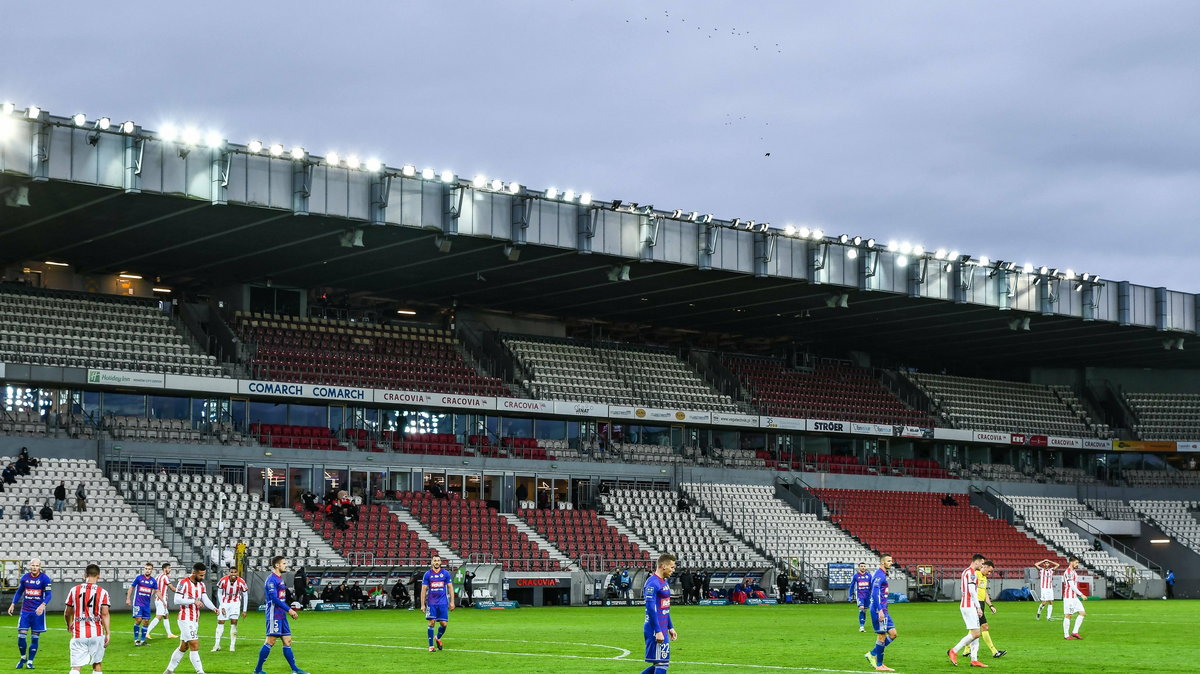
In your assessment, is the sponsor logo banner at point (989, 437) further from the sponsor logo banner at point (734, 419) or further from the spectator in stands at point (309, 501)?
the spectator in stands at point (309, 501)

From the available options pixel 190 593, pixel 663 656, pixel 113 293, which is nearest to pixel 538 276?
pixel 113 293

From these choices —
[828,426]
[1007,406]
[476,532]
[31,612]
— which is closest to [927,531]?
[828,426]

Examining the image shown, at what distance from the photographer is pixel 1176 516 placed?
79.5m

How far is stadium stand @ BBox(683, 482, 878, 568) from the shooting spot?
63.0 m

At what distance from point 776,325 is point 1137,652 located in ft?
162

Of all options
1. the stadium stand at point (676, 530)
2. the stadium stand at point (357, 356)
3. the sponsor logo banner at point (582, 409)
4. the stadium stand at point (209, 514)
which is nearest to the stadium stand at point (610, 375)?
the sponsor logo banner at point (582, 409)

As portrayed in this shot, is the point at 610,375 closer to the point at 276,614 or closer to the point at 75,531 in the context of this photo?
the point at 75,531

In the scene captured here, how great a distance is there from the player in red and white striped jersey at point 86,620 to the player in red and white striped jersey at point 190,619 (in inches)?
66.1

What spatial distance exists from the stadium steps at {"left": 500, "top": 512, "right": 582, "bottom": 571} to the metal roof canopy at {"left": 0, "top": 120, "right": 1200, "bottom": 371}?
10796mm

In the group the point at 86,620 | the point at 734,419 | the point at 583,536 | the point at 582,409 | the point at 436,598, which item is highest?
the point at 582,409

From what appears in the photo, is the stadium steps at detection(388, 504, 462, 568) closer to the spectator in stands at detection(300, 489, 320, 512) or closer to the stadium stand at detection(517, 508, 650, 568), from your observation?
the spectator in stands at detection(300, 489, 320, 512)

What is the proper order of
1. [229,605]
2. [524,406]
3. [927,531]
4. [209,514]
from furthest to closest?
[927,531]
[524,406]
[209,514]
[229,605]

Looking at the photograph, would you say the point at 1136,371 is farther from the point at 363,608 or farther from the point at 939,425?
the point at 363,608

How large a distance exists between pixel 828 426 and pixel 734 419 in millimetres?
6414
